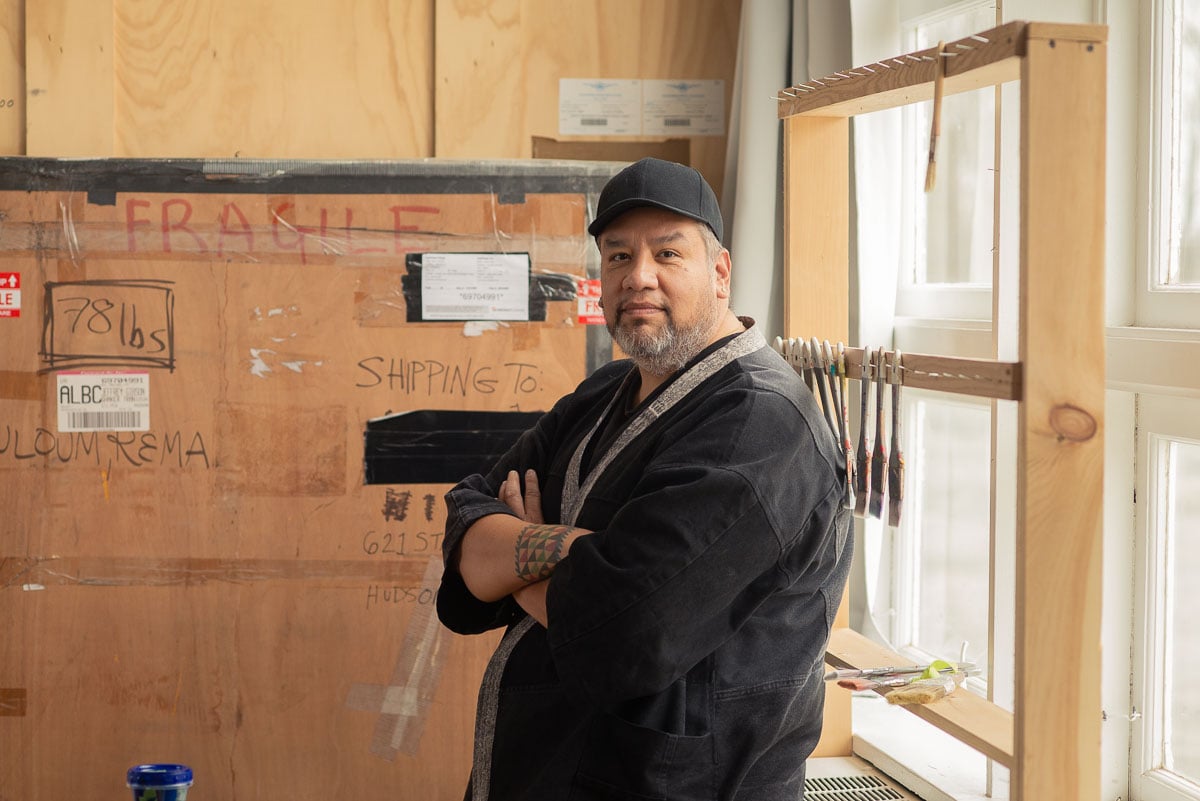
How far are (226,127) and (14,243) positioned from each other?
528 mm

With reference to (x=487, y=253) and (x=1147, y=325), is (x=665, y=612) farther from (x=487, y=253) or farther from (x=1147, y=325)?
(x=487, y=253)

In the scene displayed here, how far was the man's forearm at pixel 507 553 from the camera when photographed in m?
1.48

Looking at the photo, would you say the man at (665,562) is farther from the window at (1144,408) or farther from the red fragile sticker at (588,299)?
the red fragile sticker at (588,299)

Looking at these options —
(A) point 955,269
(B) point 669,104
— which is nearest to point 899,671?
(A) point 955,269

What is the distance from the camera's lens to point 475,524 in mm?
1607

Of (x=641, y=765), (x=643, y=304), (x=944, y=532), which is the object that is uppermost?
(x=643, y=304)

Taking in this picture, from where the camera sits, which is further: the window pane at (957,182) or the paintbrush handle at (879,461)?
the window pane at (957,182)

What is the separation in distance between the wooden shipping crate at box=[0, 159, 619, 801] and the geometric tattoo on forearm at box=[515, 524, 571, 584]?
102cm

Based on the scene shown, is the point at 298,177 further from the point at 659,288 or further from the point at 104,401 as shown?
the point at 659,288

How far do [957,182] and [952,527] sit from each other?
69 centimetres

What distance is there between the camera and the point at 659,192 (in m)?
1.49

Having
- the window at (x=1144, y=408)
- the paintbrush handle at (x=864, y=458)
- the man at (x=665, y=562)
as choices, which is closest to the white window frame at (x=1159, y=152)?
the window at (x=1144, y=408)

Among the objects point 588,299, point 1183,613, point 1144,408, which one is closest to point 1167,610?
point 1183,613

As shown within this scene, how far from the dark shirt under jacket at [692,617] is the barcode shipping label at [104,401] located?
116 cm
